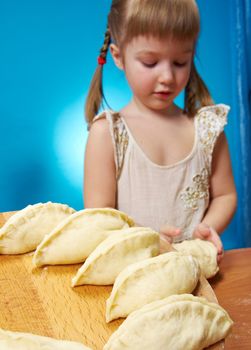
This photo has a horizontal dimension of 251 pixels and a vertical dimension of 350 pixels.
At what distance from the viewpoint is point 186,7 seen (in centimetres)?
119

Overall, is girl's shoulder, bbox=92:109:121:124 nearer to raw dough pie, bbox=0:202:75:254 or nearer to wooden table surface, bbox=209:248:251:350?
wooden table surface, bbox=209:248:251:350

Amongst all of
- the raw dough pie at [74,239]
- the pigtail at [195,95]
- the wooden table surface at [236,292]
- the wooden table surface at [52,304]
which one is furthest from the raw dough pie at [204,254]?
the pigtail at [195,95]

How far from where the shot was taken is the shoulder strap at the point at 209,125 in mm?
1369

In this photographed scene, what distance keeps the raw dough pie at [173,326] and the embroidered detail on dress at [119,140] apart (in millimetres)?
866

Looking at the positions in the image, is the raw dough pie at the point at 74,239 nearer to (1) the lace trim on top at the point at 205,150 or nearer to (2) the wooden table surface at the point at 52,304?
(2) the wooden table surface at the point at 52,304

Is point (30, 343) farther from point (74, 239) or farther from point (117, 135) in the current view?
point (117, 135)

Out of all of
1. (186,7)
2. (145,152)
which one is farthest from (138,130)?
(186,7)

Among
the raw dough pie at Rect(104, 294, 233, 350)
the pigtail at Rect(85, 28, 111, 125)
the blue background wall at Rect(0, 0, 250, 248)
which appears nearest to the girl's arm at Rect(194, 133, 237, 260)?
the pigtail at Rect(85, 28, 111, 125)

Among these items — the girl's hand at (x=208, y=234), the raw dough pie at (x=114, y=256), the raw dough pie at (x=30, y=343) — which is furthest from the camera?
the girl's hand at (x=208, y=234)

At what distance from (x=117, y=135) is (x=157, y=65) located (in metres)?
0.22

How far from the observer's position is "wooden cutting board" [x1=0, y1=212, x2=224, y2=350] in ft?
1.49

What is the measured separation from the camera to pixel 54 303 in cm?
50

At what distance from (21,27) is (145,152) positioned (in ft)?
4.51

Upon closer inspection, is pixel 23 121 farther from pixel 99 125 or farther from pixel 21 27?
pixel 99 125
